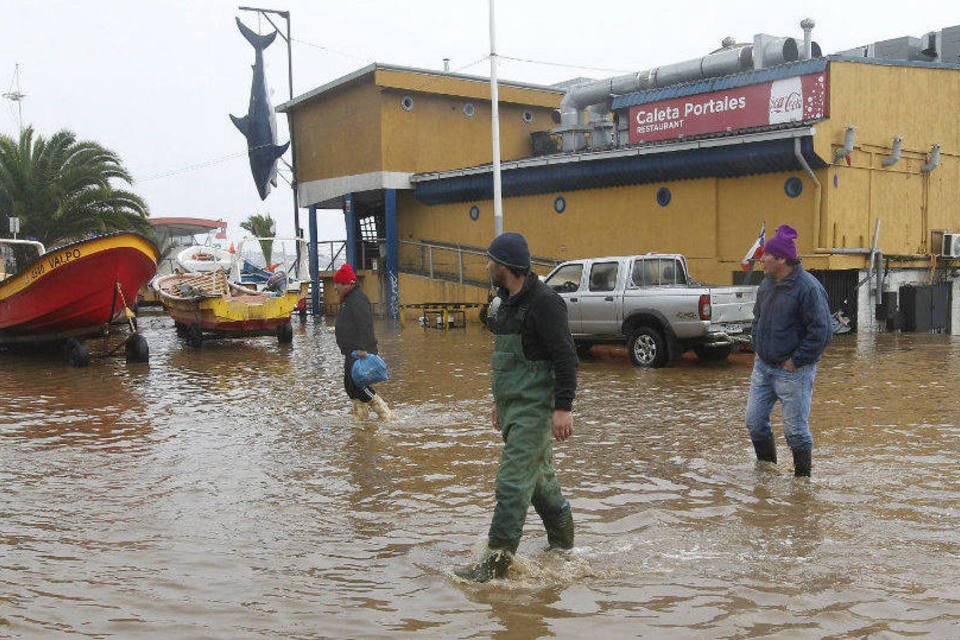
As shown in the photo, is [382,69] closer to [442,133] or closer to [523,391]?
[442,133]

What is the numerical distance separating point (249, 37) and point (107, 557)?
3658 centimetres

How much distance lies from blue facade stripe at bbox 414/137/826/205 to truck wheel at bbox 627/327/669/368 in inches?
284

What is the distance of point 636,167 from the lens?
22609 millimetres

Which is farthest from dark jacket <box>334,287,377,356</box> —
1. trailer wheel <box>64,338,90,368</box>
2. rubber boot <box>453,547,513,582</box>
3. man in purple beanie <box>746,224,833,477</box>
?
trailer wheel <box>64,338,90,368</box>

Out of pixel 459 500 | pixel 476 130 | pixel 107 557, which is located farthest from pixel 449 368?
pixel 476 130

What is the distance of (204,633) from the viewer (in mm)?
4215

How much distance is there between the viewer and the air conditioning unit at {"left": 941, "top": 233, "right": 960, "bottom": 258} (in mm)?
21188

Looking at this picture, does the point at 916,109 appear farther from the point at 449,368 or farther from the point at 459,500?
the point at 459,500

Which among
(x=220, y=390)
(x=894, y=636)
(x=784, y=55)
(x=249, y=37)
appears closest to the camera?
(x=894, y=636)

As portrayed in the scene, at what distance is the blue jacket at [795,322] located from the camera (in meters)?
6.55

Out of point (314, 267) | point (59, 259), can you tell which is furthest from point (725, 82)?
point (314, 267)

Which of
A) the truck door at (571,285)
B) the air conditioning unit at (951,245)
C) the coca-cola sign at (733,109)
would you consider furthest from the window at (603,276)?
the air conditioning unit at (951,245)

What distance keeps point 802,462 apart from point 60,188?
2733 cm

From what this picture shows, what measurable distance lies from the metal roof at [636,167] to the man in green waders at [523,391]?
15.7 metres
